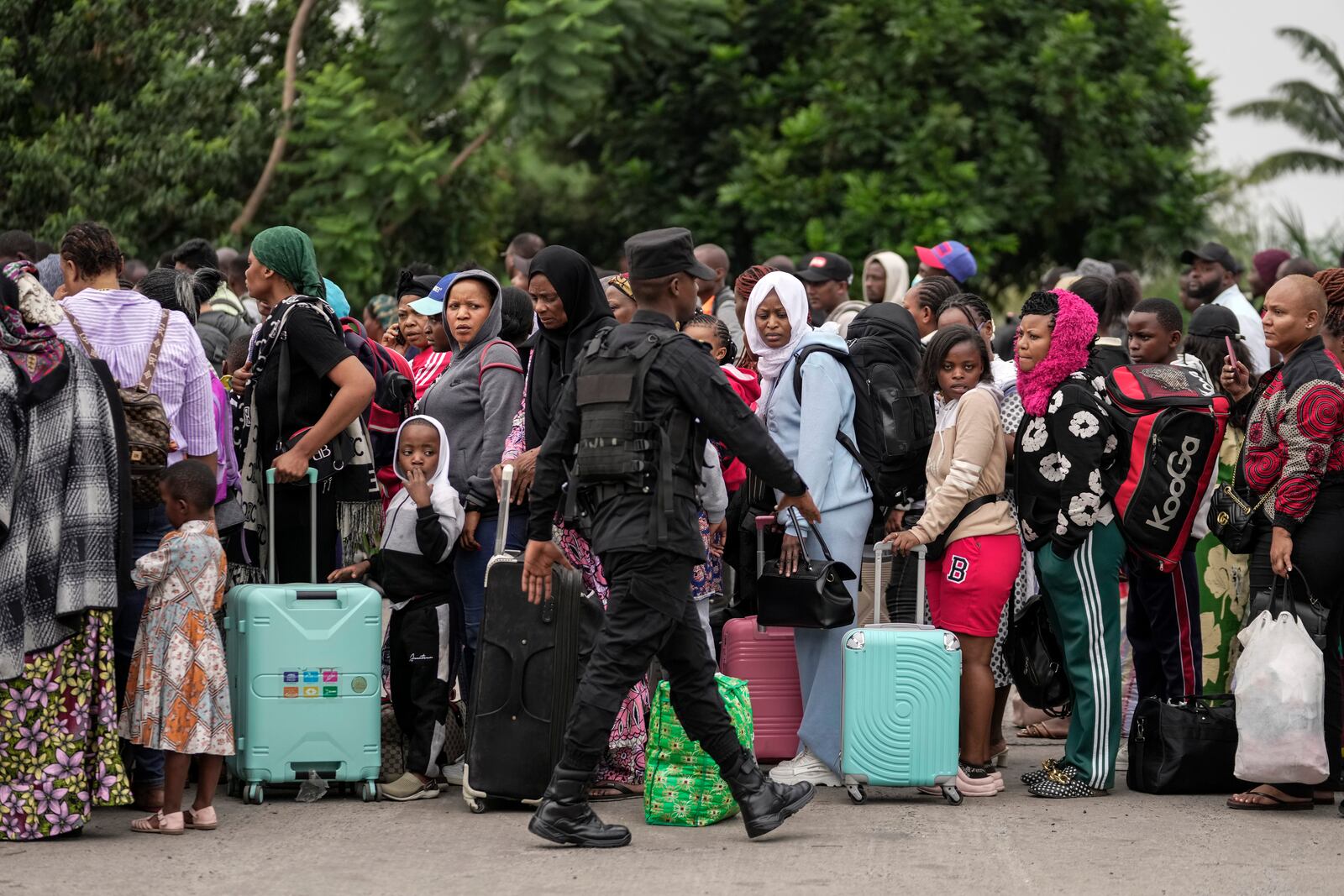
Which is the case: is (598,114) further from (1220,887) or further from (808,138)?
(1220,887)

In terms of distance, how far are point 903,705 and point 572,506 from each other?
1.65m

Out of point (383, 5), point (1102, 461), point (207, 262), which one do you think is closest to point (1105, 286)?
point (1102, 461)

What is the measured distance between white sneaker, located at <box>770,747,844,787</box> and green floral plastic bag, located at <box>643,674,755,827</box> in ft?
2.27

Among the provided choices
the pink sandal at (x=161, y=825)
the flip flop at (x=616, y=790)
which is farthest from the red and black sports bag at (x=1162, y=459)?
the pink sandal at (x=161, y=825)

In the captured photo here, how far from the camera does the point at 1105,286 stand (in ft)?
31.4

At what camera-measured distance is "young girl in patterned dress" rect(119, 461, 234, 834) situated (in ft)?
21.7

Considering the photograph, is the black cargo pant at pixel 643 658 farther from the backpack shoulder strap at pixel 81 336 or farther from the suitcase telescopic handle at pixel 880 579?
the backpack shoulder strap at pixel 81 336

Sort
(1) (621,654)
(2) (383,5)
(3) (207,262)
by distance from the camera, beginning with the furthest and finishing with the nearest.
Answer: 1. (2) (383,5)
2. (3) (207,262)
3. (1) (621,654)

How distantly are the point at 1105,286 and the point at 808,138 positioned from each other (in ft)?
36.8

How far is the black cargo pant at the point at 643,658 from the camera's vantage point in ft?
20.7

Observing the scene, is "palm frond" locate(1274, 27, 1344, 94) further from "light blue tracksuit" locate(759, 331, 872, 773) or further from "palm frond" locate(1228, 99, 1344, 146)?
"light blue tracksuit" locate(759, 331, 872, 773)

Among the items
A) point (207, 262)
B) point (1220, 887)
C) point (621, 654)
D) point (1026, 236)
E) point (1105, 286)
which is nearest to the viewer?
point (1220, 887)

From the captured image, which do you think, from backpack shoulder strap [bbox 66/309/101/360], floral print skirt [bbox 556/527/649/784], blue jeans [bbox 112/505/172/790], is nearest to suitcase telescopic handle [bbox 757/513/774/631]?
floral print skirt [bbox 556/527/649/784]

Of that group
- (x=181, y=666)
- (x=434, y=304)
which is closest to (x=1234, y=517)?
(x=434, y=304)
